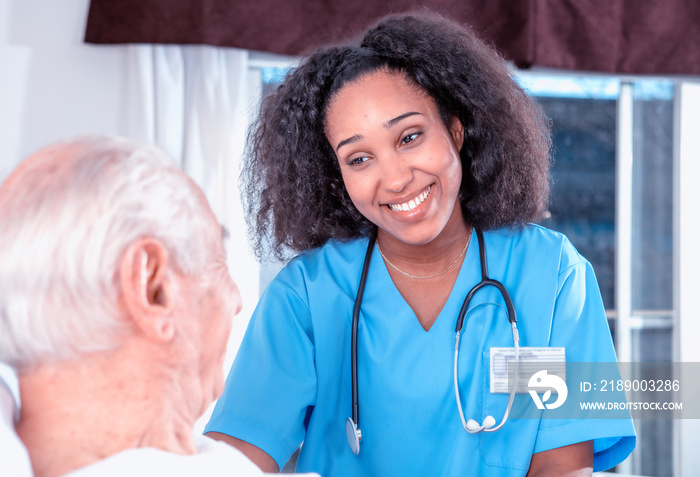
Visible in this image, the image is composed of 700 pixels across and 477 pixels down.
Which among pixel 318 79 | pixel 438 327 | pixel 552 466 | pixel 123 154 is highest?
pixel 318 79

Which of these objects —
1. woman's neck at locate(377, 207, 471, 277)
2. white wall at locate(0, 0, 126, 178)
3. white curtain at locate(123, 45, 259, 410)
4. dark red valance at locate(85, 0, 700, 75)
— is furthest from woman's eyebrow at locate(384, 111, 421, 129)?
white wall at locate(0, 0, 126, 178)

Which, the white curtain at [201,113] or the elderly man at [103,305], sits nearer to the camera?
the elderly man at [103,305]

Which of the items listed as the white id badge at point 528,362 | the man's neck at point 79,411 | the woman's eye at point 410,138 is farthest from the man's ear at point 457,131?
the man's neck at point 79,411

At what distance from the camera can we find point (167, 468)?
0.62 meters

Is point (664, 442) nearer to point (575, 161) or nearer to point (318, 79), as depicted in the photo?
point (575, 161)

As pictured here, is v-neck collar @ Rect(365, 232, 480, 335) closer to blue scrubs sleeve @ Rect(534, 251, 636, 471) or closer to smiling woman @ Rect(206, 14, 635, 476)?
smiling woman @ Rect(206, 14, 635, 476)

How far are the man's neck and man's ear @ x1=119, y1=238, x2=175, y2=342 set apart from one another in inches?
1.5

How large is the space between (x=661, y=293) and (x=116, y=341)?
8.14 ft

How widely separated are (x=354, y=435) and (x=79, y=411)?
623mm

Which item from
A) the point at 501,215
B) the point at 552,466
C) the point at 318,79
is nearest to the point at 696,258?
the point at 501,215

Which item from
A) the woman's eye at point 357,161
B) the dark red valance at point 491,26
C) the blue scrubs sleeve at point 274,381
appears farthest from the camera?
the dark red valance at point 491,26

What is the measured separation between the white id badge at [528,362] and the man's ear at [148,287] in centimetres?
73

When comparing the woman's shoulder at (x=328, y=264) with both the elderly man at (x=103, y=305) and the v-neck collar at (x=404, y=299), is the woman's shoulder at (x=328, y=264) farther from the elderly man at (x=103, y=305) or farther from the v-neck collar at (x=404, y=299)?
the elderly man at (x=103, y=305)

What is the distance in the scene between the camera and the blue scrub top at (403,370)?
117cm
